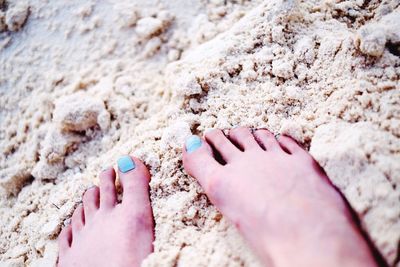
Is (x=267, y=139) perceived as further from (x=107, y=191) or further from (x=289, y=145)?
(x=107, y=191)

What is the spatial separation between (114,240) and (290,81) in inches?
30.5

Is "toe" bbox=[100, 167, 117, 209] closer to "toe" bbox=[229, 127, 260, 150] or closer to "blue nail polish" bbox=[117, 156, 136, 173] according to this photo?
"blue nail polish" bbox=[117, 156, 136, 173]

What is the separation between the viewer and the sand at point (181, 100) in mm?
1104

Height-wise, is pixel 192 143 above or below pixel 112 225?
above

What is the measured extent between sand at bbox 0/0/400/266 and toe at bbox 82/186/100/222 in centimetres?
4

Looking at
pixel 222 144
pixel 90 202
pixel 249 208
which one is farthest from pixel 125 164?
pixel 249 208

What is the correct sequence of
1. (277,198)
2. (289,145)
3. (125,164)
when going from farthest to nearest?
(125,164), (289,145), (277,198)

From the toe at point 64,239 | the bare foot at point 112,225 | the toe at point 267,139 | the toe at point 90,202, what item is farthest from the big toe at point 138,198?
the toe at point 267,139

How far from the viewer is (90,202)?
136 cm

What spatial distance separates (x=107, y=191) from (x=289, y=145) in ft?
2.08

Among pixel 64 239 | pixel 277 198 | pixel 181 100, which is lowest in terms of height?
pixel 64 239

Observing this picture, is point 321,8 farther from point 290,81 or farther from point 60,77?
point 60,77

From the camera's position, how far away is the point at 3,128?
157cm

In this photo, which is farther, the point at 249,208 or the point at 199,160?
the point at 199,160
